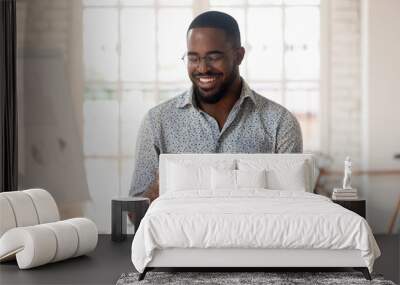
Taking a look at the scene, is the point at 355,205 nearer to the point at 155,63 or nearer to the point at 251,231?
the point at 251,231

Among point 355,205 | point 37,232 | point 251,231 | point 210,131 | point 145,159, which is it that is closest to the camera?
point 251,231

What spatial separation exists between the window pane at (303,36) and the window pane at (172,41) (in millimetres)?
1065

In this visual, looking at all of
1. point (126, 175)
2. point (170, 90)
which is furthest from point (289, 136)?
point (126, 175)

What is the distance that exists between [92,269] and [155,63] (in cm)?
281

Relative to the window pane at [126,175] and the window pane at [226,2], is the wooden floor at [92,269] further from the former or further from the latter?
the window pane at [226,2]

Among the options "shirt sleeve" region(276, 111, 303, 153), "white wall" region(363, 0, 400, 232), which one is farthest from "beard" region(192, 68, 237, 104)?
"white wall" region(363, 0, 400, 232)

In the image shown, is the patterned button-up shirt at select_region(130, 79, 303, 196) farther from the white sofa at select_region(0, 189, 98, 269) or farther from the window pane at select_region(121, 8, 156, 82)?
the white sofa at select_region(0, 189, 98, 269)

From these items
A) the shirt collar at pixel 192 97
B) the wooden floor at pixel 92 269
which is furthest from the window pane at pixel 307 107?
the wooden floor at pixel 92 269

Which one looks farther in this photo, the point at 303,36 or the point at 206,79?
the point at 303,36

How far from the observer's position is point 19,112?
804 cm

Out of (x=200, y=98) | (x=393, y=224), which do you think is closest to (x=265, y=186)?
(x=200, y=98)

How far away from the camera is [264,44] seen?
7898 millimetres

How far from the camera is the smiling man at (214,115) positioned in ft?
A: 24.8

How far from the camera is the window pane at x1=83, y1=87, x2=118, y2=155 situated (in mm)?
7984
